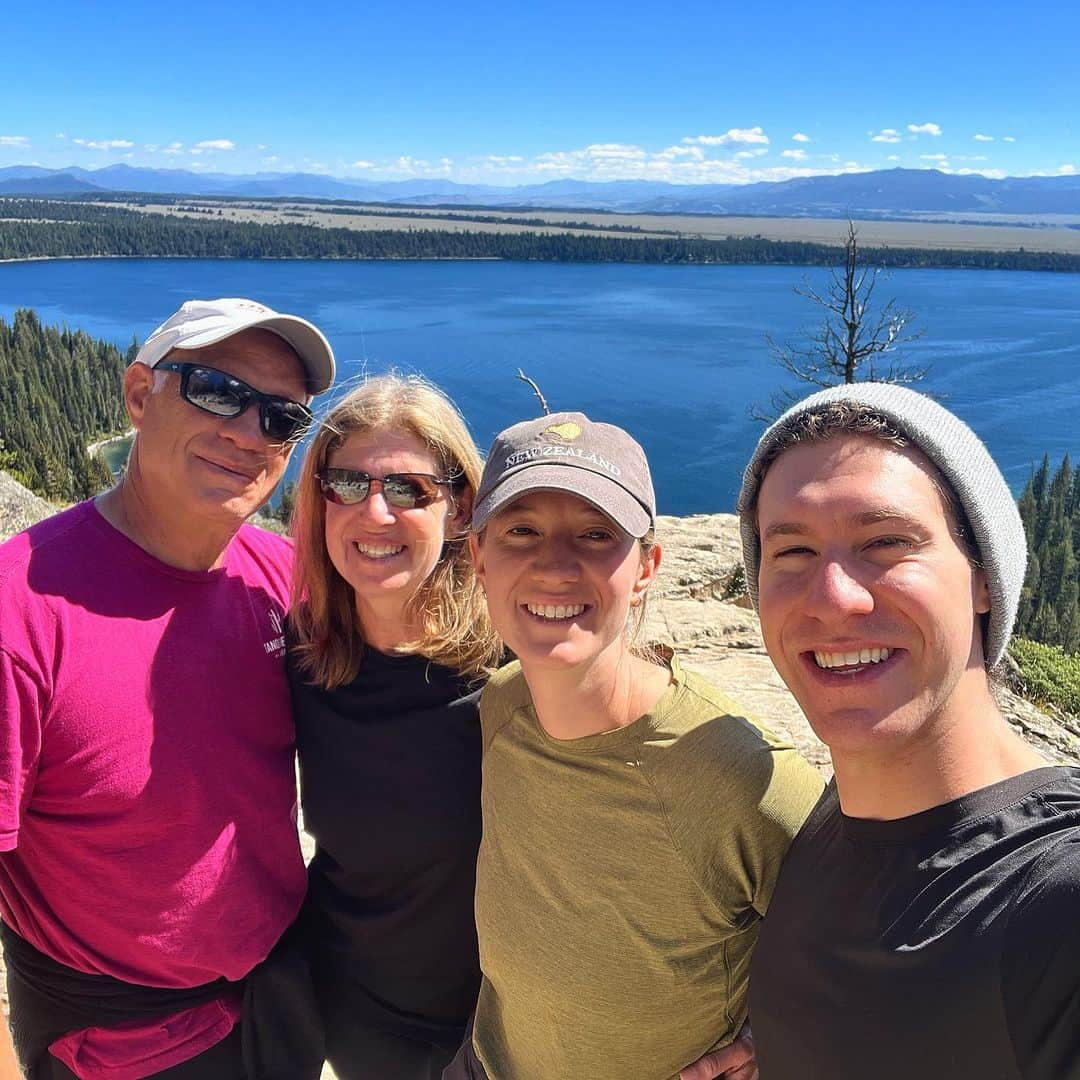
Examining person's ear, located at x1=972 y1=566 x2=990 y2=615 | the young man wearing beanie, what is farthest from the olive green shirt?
person's ear, located at x1=972 y1=566 x2=990 y2=615

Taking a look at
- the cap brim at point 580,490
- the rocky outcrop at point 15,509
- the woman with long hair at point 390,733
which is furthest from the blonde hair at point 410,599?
the rocky outcrop at point 15,509

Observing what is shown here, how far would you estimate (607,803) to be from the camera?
1.45 m

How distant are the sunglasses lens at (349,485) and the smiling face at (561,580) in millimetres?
396

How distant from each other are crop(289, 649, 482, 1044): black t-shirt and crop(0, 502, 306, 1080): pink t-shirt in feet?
0.35

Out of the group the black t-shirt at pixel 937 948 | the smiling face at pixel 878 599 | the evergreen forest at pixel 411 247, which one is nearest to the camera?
the black t-shirt at pixel 937 948

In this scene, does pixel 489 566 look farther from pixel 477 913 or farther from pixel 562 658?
pixel 477 913

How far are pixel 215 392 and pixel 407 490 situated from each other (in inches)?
17.0

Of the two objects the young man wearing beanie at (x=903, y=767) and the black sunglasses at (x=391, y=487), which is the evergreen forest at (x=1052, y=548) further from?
the young man wearing beanie at (x=903, y=767)

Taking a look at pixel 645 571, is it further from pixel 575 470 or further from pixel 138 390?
pixel 138 390

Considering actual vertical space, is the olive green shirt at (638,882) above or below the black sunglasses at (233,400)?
below

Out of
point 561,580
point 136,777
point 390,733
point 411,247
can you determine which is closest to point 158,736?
point 136,777

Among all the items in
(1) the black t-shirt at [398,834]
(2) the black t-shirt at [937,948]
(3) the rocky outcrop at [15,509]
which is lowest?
(3) the rocky outcrop at [15,509]

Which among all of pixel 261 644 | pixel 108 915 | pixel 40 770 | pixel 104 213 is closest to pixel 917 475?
pixel 261 644

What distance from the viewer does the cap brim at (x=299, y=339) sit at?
5.77 feet
